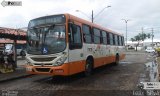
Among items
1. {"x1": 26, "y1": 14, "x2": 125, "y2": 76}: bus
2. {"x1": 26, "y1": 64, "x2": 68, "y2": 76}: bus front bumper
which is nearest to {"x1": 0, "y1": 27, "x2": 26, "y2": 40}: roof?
{"x1": 26, "y1": 14, "x2": 125, "y2": 76}: bus

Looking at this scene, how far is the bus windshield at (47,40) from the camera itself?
12.3 meters

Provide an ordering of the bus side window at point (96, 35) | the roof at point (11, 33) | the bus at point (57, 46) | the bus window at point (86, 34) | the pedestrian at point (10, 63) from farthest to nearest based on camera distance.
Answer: the pedestrian at point (10, 63) < the roof at point (11, 33) < the bus side window at point (96, 35) < the bus window at point (86, 34) < the bus at point (57, 46)

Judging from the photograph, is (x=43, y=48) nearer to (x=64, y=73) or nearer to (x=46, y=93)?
(x=64, y=73)

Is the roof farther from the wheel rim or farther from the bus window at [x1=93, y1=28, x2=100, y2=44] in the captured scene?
the wheel rim

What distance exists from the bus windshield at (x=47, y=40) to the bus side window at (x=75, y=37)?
1.43ft

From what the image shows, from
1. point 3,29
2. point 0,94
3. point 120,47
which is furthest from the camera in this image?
point 120,47

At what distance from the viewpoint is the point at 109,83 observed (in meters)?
12.7

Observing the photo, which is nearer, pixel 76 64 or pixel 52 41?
pixel 52 41

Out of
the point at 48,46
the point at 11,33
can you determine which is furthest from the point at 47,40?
the point at 11,33

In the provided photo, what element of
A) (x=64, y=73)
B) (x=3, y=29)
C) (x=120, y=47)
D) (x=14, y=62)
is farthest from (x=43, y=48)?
(x=120, y=47)

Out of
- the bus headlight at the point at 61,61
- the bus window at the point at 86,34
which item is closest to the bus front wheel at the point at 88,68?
the bus window at the point at 86,34

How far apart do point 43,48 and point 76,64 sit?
5.84 feet

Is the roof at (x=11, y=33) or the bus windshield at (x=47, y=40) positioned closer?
the bus windshield at (x=47, y=40)

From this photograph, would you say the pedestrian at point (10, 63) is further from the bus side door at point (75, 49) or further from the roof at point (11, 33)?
the bus side door at point (75, 49)
